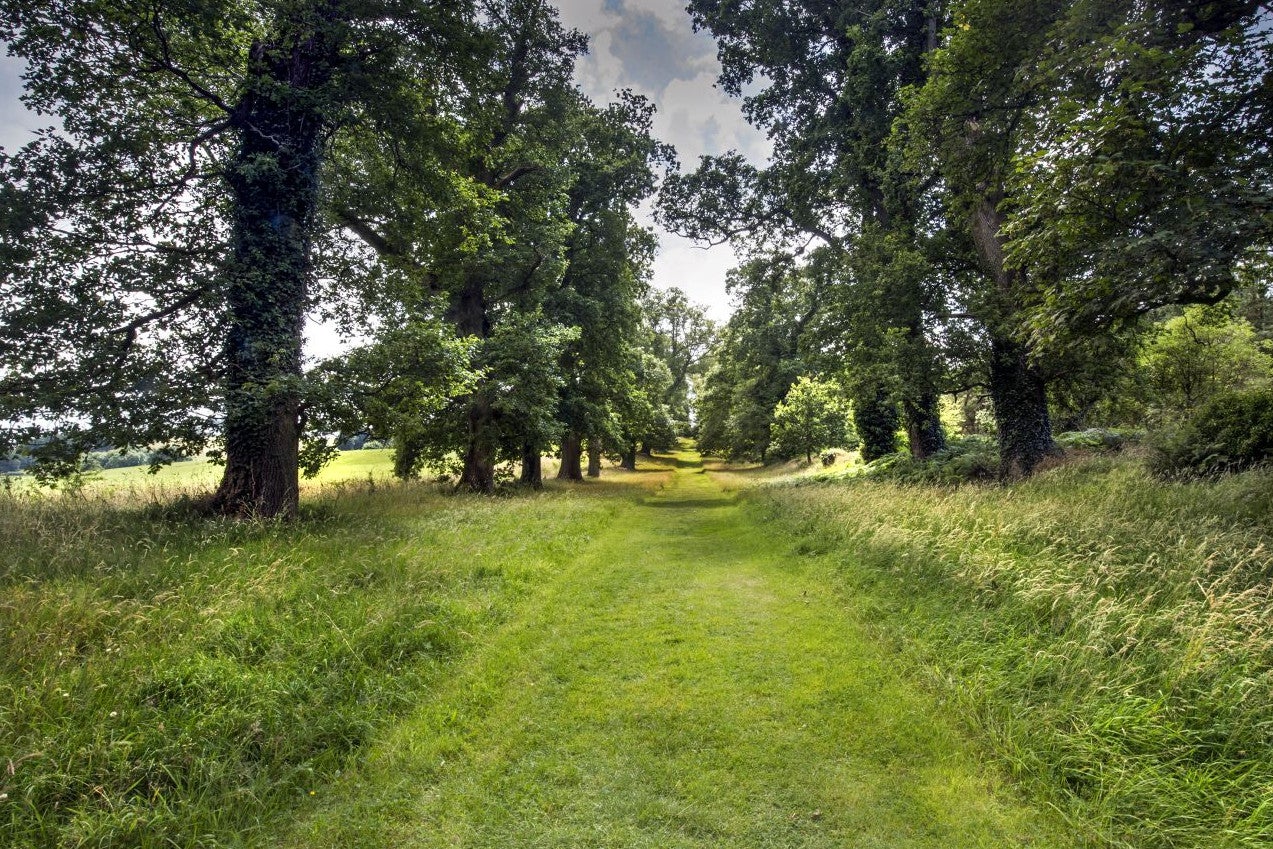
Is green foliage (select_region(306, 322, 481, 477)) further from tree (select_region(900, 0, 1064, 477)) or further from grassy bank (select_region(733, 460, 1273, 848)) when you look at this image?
tree (select_region(900, 0, 1064, 477))

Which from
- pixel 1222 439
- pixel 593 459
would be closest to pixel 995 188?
pixel 1222 439

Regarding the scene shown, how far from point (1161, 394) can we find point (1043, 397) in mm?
17997

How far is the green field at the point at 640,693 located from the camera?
3227 millimetres

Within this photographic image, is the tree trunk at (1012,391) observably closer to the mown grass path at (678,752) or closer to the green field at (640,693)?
the green field at (640,693)

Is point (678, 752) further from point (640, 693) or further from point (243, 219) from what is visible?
point (243, 219)

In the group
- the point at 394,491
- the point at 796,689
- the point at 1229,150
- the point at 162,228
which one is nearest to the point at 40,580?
the point at 162,228

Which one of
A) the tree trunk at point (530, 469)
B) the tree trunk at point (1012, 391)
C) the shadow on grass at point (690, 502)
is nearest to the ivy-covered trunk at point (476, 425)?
the tree trunk at point (530, 469)

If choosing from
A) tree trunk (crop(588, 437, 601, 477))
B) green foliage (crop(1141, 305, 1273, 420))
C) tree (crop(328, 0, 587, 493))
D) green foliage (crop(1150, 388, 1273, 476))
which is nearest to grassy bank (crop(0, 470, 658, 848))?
tree (crop(328, 0, 587, 493))

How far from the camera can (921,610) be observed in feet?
20.0

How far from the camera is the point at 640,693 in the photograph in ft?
16.3

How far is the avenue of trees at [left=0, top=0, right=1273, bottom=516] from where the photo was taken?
679cm

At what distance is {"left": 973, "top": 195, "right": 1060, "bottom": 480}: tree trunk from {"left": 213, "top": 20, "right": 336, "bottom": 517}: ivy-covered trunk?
15.0 m

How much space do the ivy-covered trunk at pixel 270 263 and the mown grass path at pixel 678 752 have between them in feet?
19.7

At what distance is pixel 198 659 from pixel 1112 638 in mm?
7837
